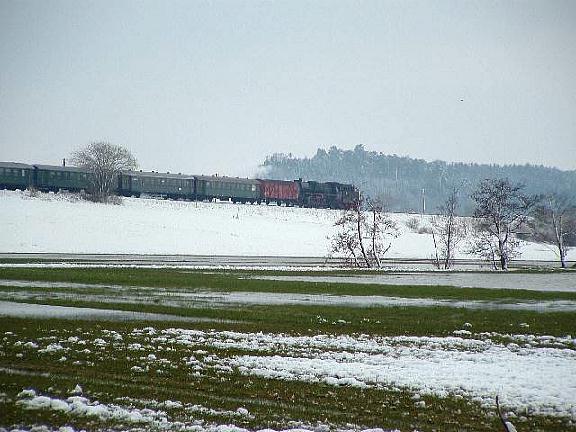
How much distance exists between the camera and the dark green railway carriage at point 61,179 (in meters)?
84.2

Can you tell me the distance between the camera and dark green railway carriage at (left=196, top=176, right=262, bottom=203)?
96.2 metres

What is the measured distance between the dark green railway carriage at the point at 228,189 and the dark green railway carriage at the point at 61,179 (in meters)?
16.5

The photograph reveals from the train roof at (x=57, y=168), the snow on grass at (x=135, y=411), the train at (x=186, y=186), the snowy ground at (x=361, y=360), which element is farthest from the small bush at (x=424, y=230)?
the snow on grass at (x=135, y=411)

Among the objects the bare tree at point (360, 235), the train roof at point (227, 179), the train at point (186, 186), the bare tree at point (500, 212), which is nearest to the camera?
A: the bare tree at point (360, 235)

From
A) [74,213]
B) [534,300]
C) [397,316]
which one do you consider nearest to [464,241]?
[74,213]

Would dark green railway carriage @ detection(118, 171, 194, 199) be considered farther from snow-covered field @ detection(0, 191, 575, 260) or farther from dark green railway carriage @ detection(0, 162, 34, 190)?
dark green railway carriage @ detection(0, 162, 34, 190)

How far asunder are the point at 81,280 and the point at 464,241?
64.1m

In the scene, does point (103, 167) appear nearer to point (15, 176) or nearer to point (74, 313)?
point (15, 176)

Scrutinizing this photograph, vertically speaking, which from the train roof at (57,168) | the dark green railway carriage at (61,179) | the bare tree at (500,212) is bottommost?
the bare tree at (500,212)

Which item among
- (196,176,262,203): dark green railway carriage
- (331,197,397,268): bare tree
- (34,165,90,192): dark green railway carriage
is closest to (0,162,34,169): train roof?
(34,165,90,192): dark green railway carriage

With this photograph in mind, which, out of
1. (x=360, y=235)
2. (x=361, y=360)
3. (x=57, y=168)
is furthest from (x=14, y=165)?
(x=361, y=360)

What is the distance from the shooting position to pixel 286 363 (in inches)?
494

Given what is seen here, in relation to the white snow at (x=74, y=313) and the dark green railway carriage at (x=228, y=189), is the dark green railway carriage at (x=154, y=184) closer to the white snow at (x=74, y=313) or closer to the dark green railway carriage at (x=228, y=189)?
the dark green railway carriage at (x=228, y=189)

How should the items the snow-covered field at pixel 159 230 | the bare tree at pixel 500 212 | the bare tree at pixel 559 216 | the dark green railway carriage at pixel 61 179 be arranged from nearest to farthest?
the bare tree at pixel 500 212 → the bare tree at pixel 559 216 → the snow-covered field at pixel 159 230 → the dark green railway carriage at pixel 61 179
